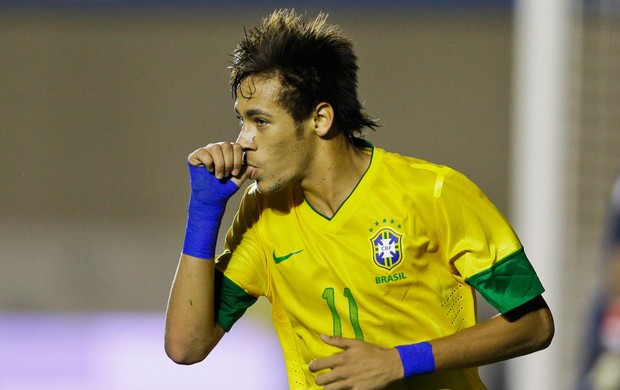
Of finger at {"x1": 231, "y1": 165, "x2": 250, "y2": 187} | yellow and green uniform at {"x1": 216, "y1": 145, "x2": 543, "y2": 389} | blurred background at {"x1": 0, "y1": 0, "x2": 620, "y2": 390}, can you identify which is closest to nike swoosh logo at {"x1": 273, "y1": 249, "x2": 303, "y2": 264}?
yellow and green uniform at {"x1": 216, "y1": 145, "x2": 543, "y2": 389}

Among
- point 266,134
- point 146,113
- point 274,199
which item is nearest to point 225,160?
point 266,134

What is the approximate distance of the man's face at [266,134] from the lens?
3172 millimetres

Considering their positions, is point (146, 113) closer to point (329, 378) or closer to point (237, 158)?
point (237, 158)

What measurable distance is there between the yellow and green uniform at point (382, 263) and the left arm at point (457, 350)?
0.06 metres

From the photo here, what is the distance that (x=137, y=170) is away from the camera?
44.7ft

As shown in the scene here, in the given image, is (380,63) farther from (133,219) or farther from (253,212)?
(253,212)

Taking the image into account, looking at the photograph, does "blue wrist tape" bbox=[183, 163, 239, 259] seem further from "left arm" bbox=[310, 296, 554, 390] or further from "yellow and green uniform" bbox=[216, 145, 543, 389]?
"left arm" bbox=[310, 296, 554, 390]

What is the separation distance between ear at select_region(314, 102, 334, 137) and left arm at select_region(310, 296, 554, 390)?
640 millimetres

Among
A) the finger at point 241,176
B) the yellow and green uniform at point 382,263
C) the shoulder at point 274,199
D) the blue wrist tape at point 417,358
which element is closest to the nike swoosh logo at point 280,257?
the yellow and green uniform at point 382,263

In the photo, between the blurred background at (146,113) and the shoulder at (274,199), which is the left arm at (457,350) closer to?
the shoulder at (274,199)

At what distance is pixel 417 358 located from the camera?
300 centimetres

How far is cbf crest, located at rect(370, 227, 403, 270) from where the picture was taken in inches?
126

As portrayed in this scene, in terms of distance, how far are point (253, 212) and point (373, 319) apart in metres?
0.50

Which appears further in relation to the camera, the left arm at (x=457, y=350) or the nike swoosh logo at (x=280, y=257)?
the nike swoosh logo at (x=280, y=257)
